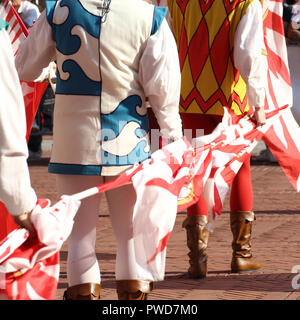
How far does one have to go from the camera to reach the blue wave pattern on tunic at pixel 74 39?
13.5 ft

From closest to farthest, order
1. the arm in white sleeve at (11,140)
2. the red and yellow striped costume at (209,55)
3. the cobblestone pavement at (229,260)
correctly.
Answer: the arm in white sleeve at (11,140) → the cobblestone pavement at (229,260) → the red and yellow striped costume at (209,55)

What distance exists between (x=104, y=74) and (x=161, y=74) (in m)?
0.27

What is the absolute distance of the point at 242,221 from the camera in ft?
18.8

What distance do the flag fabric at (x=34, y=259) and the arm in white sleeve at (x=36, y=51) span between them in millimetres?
1086

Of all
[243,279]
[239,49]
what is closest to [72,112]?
[239,49]

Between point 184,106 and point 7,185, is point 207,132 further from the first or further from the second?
point 7,185

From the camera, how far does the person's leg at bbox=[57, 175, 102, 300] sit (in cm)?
423

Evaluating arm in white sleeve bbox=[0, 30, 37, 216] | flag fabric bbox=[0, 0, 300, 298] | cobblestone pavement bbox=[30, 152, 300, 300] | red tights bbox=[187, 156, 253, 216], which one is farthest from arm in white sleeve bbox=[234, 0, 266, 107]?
arm in white sleeve bbox=[0, 30, 37, 216]

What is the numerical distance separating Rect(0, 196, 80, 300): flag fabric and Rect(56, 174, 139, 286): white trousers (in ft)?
2.63

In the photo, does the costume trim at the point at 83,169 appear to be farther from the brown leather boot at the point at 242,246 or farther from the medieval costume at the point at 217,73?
the brown leather boot at the point at 242,246

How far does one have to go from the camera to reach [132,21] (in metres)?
4.12

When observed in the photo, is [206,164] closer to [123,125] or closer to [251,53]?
[123,125]

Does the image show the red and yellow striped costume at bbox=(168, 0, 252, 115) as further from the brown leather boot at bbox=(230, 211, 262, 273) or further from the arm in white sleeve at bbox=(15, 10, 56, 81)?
the arm in white sleeve at bbox=(15, 10, 56, 81)

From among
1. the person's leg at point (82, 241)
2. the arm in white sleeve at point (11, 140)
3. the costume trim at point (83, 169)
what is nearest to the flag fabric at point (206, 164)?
the costume trim at point (83, 169)
